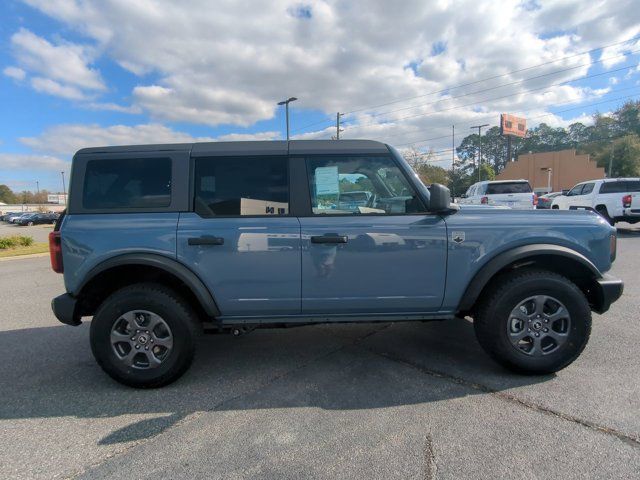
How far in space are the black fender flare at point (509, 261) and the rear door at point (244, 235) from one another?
1.41 meters

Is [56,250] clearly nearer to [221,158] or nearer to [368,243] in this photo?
[221,158]

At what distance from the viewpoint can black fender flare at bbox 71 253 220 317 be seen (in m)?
3.09

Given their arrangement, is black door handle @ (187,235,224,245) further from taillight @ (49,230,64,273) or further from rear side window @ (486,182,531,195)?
rear side window @ (486,182,531,195)

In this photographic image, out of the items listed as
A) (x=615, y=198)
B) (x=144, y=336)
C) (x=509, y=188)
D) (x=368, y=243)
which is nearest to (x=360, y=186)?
(x=368, y=243)

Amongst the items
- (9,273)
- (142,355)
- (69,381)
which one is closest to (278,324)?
(142,355)

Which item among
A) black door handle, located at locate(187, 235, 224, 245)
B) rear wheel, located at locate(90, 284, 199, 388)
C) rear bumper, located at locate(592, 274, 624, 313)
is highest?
black door handle, located at locate(187, 235, 224, 245)

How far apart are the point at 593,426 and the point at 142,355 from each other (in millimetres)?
3280

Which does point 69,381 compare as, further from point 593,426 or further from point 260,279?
point 593,426

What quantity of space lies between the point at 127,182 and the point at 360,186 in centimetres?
194

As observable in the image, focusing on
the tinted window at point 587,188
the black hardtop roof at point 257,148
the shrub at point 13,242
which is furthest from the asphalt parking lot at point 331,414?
the shrub at point 13,242

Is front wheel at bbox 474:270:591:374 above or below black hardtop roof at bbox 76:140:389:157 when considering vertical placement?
below

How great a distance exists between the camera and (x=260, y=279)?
3156 millimetres

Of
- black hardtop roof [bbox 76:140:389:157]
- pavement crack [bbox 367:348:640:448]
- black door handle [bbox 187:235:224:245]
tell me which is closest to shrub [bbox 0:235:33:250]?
black hardtop roof [bbox 76:140:389:157]

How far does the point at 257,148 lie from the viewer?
130 inches
